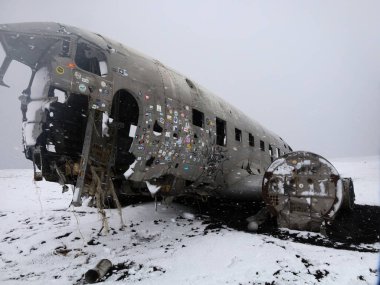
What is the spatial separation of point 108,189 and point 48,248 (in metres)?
2.54

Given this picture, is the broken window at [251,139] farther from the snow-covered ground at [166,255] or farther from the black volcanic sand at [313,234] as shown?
the snow-covered ground at [166,255]

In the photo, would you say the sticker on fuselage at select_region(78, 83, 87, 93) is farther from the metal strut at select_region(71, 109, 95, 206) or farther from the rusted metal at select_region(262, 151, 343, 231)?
the rusted metal at select_region(262, 151, 343, 231)

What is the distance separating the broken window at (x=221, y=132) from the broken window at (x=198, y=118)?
1.14 metres

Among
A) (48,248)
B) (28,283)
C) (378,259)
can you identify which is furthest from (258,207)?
(28,283)

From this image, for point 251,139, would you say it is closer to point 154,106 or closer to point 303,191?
point 303,191

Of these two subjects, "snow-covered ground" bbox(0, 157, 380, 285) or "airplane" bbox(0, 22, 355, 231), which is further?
"airplane" bbox(0, 22, 355, 231)

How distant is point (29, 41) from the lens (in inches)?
270

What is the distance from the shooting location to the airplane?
695 cm

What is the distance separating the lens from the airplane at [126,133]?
6.95m

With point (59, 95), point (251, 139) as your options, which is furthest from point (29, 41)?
point (251, 139)

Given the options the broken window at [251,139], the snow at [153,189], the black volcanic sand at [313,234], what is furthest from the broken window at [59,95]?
the broken window at [251,139]

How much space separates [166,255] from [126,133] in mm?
3707

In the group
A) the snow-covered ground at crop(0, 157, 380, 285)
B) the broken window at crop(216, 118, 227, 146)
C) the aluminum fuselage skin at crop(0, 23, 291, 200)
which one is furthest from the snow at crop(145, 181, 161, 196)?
the broken window at crop(216, 118, 227, 146)

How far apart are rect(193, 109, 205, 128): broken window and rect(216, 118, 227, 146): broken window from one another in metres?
1.14
